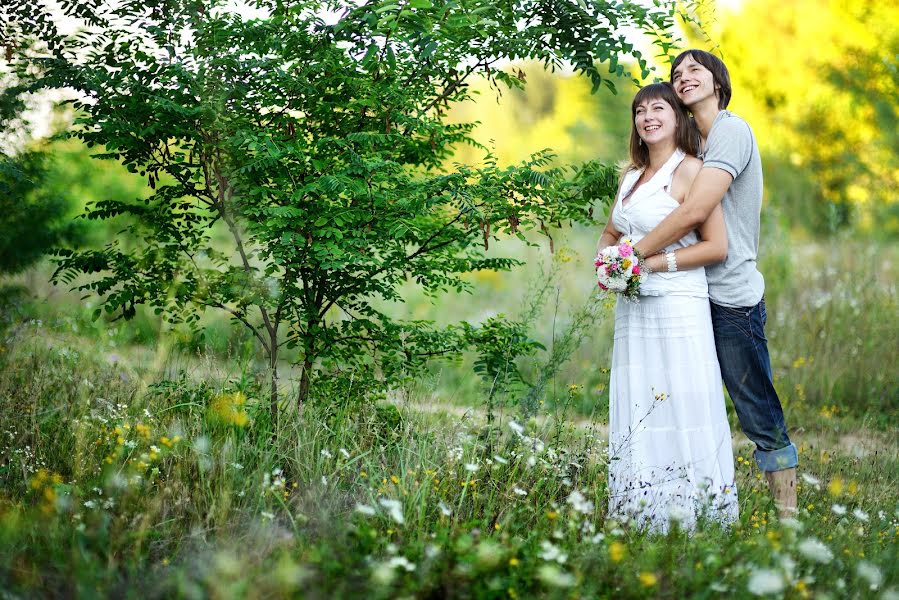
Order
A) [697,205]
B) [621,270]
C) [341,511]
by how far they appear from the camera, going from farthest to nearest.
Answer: [621,270] → [697,205] → [341,511]

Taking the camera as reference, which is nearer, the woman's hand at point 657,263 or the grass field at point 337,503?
the grass field at point 337,503

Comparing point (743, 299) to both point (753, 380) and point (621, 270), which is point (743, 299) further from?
point (621, 270)

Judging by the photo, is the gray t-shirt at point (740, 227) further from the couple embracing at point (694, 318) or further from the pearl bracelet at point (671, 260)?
the pearl bracelet at point (671, 260)

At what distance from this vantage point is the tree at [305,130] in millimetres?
3533

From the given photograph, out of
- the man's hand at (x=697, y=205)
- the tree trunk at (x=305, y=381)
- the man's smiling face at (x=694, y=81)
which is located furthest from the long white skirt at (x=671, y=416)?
the tree trunk at (x=305, y=381)

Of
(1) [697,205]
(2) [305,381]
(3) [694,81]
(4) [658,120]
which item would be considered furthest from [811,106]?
(2) [305,381]

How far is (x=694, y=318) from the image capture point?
348 cm

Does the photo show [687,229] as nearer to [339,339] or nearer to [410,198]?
[410,198]

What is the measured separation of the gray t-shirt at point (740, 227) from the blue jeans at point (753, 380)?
7cm

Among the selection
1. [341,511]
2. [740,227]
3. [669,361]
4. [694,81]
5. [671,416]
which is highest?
[694,81]

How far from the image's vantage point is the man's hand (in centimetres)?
335

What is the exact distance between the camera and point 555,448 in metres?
3.78

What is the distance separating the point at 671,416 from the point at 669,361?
257 mm

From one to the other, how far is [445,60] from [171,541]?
2.59m
